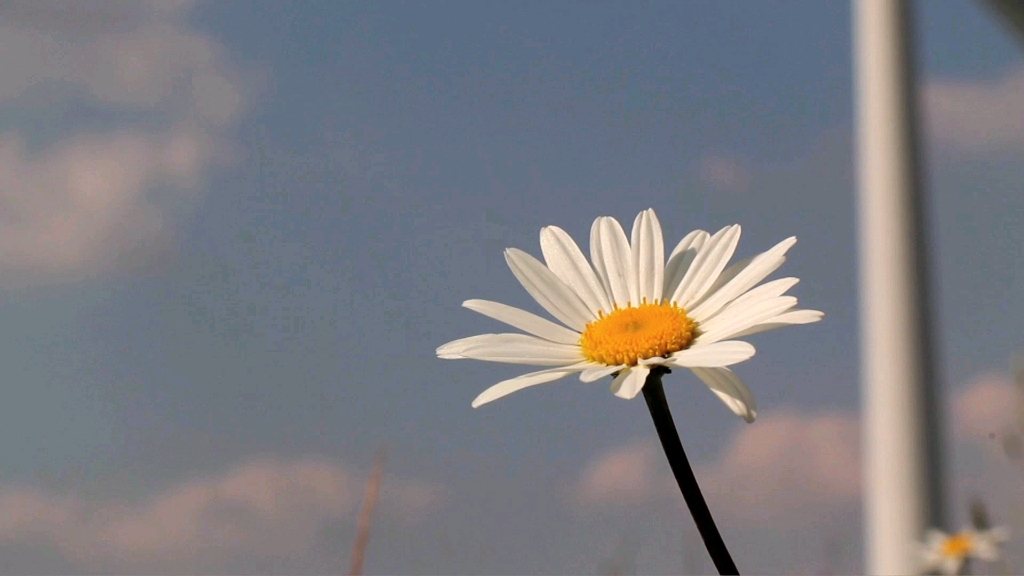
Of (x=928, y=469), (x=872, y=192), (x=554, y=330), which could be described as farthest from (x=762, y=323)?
(x=872, y=192)

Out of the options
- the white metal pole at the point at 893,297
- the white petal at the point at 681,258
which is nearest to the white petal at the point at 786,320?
the white petal at the point at 681,258

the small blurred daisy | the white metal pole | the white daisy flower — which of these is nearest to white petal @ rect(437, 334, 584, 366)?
the white daisy flower

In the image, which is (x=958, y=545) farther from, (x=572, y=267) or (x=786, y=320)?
(x=572, y=267)

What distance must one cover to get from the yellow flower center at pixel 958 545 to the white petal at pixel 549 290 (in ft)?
0.75

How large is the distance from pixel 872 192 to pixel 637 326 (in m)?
2.13

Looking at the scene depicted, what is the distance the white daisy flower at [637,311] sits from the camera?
488 mm

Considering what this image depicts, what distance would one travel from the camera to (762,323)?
480 millimetres

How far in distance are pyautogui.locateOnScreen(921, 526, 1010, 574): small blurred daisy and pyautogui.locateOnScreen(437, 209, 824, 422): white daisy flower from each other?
0.09 metres

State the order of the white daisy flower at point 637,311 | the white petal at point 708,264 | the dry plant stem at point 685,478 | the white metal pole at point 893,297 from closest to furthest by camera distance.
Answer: the dry plant stem at point 685,478 < the white daisy flower at point 637,311 < the white petal at point 708,264 < the white metal pole at point 893,297

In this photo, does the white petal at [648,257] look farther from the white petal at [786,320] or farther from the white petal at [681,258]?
the white petal at [786,320]

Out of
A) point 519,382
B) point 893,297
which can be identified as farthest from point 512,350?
point 893,297

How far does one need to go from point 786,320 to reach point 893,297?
2.03 meters

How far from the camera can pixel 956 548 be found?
0.42 metres

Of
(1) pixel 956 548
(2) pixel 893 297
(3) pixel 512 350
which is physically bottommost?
(1) pixel 956 548
